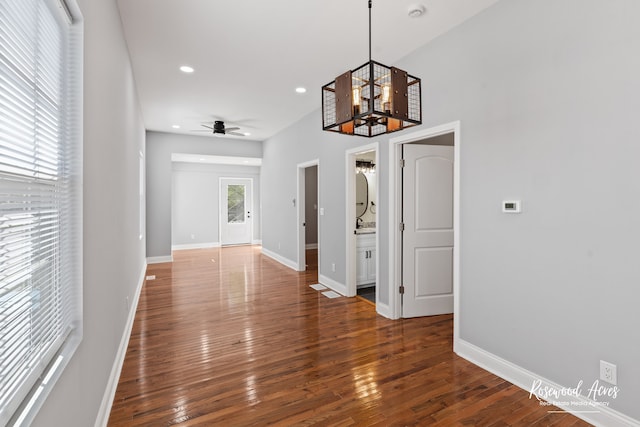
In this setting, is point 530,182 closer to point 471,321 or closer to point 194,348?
point 471,321

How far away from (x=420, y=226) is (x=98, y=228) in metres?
3.05

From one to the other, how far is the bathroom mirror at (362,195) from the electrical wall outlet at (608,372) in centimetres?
523

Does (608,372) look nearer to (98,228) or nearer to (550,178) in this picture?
(550,178)

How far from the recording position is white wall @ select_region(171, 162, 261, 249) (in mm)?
9023

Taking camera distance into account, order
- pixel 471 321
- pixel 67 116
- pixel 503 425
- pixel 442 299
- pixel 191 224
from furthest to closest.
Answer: pixel 191 224
pixel 442 299
pixel 471 321
pixel 503 425
pixel 67 116

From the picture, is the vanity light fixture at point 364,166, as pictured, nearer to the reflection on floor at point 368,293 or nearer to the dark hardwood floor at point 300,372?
the reflection on floor at point 368,293

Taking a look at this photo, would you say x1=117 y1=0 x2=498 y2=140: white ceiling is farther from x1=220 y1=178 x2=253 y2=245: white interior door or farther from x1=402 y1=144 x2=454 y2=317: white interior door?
x1=220 y1=178 x2=253 y2=245: white interior door

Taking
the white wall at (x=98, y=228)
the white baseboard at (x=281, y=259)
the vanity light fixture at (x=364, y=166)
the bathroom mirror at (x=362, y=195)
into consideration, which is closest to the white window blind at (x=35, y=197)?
the white wall at (x=98, y=228)

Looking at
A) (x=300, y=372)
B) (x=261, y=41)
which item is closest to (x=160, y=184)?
(x=261, y=41)


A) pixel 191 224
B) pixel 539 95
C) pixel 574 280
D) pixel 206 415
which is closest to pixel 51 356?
pixel 206 415

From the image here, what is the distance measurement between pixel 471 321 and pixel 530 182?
1.27m

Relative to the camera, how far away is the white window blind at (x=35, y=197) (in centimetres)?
91

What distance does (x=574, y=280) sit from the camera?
2.13 m

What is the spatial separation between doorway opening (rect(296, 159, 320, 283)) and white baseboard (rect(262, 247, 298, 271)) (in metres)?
0.22
